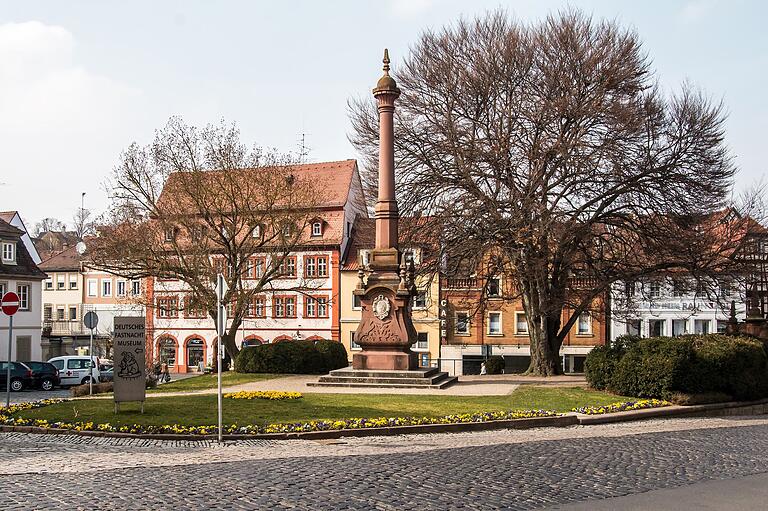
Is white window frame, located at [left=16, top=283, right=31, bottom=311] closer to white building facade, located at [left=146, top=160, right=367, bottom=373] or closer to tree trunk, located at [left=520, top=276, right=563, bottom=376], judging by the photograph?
white building facade, located at [left=146, top=160, right=367, bottom=373]

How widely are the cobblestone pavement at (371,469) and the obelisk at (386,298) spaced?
9233mm

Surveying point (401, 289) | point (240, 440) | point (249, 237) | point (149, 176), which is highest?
point (149, 176)

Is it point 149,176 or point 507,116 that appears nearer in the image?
point 507,116

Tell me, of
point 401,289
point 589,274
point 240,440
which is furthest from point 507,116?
point 240,440

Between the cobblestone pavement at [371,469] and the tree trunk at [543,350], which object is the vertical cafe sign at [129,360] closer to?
the cobblestone pavement at [371,469]

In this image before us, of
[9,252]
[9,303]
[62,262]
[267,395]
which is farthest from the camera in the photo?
[62,262]

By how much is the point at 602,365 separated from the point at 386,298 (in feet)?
21.4

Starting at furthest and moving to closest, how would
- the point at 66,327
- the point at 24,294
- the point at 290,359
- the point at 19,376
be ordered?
1. the point at 66,327
2. the point at 24,294
3. the point at 19,376
4. the point at 290,359

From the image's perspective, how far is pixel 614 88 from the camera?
28.8 m

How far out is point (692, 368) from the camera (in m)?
19.9

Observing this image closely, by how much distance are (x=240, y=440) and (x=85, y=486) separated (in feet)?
17.1

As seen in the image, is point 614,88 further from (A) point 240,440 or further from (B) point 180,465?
(B) point 180,465

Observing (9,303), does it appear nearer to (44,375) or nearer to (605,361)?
(605,361)

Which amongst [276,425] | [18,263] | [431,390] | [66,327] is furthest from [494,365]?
[66,327]
